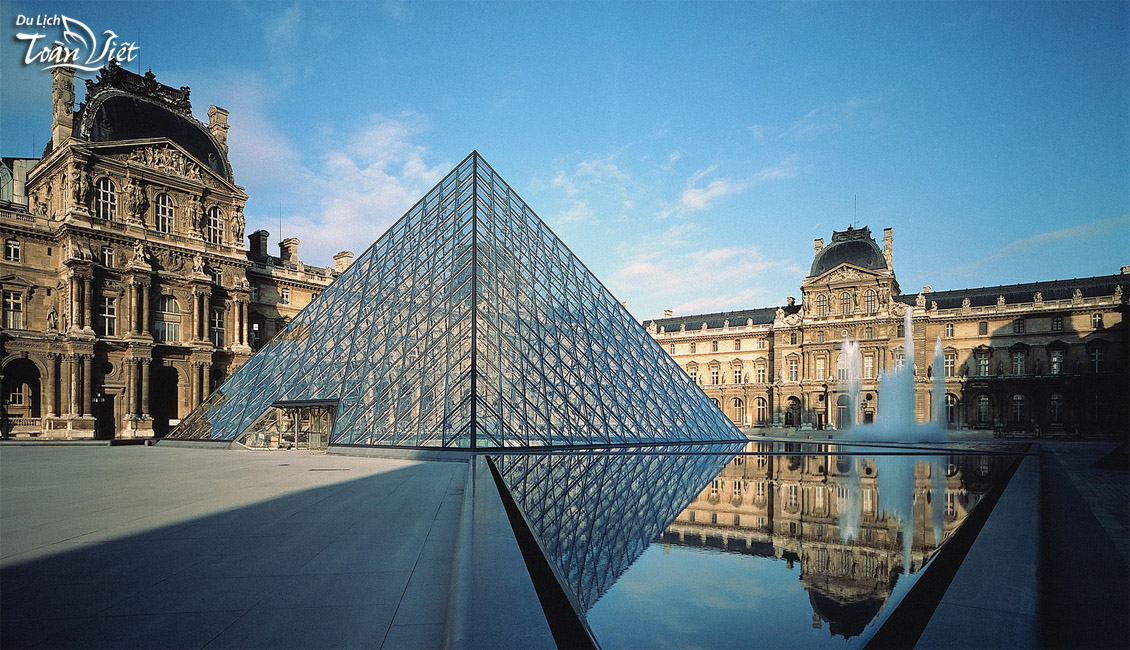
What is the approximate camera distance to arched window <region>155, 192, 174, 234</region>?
31.1 m

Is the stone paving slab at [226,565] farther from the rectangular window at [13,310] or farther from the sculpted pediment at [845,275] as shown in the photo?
the sculpted pediment at [845,275]

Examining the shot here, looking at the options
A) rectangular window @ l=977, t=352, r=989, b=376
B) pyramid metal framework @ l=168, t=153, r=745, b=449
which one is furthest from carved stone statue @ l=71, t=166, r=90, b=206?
rectangular window @ l=977, t=352, r=989, b=376

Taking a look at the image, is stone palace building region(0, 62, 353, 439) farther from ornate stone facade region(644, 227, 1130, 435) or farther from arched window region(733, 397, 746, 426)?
ornate stone facade region(644, 227, 1130, 435)

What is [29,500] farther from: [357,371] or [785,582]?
[357,371]

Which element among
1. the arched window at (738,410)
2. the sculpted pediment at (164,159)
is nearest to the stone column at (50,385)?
the sculpted pediment at (164,159)

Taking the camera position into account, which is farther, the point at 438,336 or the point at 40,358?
the point at 40,358

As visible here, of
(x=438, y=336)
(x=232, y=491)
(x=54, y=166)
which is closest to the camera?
(x=232, y=491)

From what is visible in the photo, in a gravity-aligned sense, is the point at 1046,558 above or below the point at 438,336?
below

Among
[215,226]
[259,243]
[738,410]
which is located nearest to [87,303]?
[215,226]

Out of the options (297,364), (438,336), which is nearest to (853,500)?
(438,336)

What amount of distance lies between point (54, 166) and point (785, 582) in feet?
117

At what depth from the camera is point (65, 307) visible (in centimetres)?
2756

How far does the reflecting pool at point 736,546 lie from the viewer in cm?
362

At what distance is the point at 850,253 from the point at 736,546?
46289 mm
